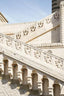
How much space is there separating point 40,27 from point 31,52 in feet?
18.4

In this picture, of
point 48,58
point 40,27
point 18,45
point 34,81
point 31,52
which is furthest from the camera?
point 40,27

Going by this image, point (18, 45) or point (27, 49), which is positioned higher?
point (18, 45)

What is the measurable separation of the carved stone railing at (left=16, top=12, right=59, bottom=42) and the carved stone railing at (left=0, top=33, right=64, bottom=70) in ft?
16.5

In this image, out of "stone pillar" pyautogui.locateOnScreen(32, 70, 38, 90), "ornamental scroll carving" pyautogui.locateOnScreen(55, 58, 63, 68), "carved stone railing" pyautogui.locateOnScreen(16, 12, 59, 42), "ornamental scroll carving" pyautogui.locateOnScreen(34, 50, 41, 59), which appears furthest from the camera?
"carved stone railing" pyautogui.locateOnScreen(16, 12, 59, 42)

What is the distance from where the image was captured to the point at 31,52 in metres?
12.8

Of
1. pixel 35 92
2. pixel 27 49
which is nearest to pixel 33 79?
pixel 35 92

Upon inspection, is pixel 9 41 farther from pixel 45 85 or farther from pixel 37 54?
pixel 45 85

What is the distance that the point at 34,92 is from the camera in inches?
511

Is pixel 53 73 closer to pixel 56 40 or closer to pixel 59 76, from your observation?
pixel 59 76

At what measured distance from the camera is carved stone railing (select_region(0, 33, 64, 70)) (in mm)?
12617

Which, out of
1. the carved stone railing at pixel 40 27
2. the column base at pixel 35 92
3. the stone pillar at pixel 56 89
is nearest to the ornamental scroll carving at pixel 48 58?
the stone pillar at pixel 56 89

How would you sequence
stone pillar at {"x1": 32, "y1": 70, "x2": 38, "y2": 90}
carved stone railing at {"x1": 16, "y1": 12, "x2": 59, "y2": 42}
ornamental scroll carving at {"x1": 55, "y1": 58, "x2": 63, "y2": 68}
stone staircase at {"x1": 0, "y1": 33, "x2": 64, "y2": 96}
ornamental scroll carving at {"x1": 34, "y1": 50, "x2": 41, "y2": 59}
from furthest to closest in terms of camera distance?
carved stone railing at {"x1": 16, "y1": 12, "x2": 59, "y2": 42} < stone pillar at {"x1": 32, "y1": 70, "x2": 38, "y2": 90} < ornamental scroll carving at {"x1": 34, "y1": 50, "x2": 41, "y2": 59} < ornamental scroll carving at {"x1": 55, "y1": 58, "x2": 63, "y2": 68} < stone staircase at {"x1": 0, "y1": 33, "x2": 64, "y2": 96}

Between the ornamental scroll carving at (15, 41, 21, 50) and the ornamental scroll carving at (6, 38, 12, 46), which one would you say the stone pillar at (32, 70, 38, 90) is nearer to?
the ornamental scroll carving at (15, 41, 21, 50)

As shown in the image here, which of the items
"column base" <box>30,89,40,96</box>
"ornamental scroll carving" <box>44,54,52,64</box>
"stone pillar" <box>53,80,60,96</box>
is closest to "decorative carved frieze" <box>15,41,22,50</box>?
"ornamental scroll carving" <box>44,54,52,64</box>
